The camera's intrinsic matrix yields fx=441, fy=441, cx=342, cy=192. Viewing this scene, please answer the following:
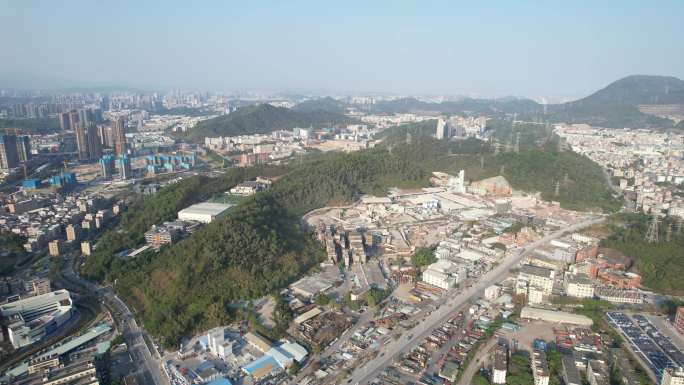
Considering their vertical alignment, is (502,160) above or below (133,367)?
above

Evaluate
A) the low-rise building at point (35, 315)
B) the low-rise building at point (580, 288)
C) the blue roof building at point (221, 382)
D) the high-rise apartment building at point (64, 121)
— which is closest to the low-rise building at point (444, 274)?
the low-rise building at point (580, 288)

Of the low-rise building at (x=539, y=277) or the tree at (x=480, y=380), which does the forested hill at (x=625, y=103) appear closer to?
the low-rise building at (x=539, y=277)

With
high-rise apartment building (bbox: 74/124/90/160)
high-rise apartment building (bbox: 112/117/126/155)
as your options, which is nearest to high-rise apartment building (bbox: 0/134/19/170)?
high-rise apartment building (bbox: 74/124/90/160)

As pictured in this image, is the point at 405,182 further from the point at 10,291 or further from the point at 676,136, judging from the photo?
the point at 676,136

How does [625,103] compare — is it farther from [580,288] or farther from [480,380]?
[480,380]

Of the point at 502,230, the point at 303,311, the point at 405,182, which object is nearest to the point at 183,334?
the point at 303,311

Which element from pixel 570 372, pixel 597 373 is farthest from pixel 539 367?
pixel 597 373
